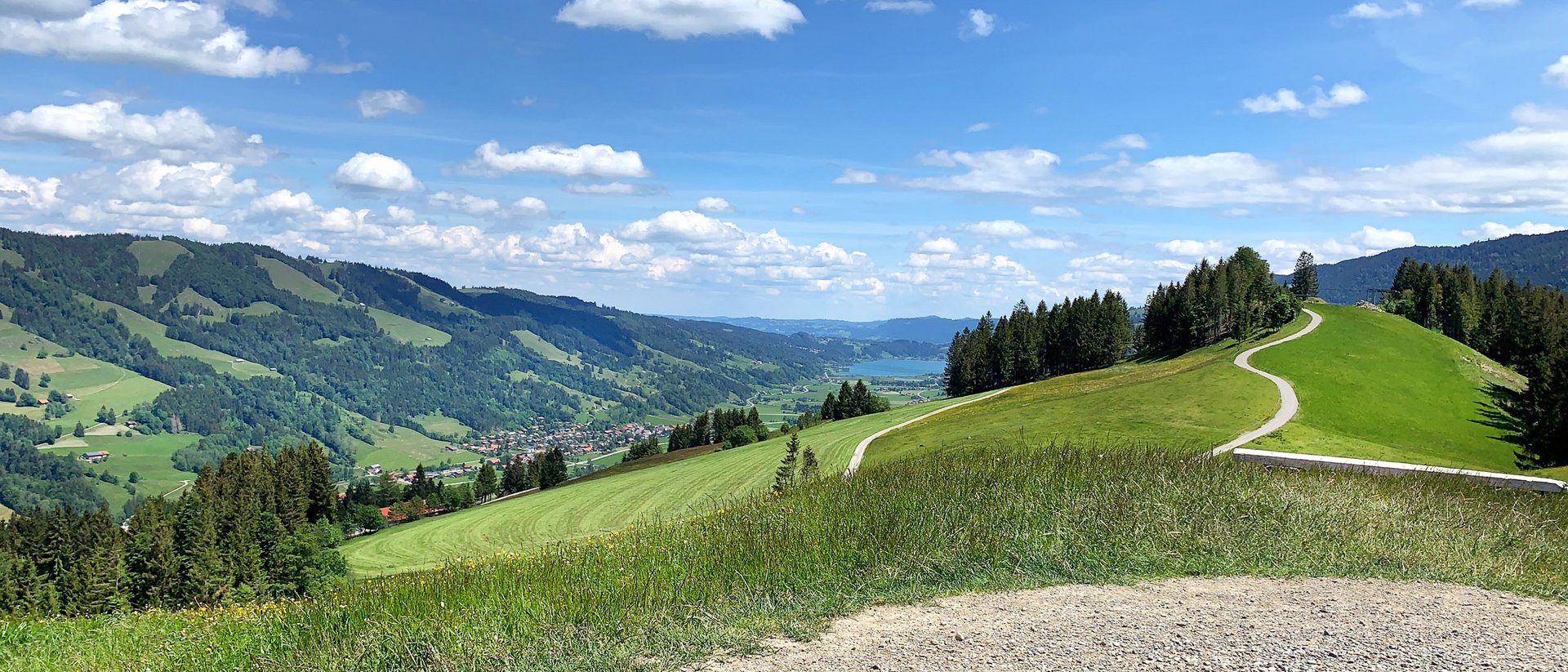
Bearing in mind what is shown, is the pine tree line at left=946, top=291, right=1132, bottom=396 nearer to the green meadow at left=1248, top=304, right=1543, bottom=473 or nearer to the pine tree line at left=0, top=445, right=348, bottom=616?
the green meadow at left=1248, top=304, right=1543, bottom=473

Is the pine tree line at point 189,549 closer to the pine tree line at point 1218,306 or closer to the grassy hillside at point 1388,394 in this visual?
the grassy hillside at point 1388,394

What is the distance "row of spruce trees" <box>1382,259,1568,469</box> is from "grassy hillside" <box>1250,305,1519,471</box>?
1773 mm

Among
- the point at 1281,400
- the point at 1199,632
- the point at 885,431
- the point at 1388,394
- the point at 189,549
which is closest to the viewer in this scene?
the point at 1199,632

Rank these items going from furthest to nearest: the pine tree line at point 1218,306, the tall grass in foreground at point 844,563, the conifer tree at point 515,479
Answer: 1. the conifer tree at point 515,479
2. the pine tree line at point 1218,306
3. the tall grass in foreground at point 844,563

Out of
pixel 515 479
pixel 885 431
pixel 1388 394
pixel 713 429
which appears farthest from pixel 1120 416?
pixel 515 479

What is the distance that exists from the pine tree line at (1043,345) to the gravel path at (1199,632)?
333 feet

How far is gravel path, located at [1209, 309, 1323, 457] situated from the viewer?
3534 centimetres

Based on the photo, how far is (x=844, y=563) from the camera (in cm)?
952

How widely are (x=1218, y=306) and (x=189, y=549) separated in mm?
112973

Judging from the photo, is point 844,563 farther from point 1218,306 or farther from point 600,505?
point 1218,306

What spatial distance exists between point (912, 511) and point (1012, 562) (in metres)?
1.56

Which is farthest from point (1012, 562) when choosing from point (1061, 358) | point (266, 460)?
point (1061, 358)

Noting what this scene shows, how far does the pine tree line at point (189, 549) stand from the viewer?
54.4 metres

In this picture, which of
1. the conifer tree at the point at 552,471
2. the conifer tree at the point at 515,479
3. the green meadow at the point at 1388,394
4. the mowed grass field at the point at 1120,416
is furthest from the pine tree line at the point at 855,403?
the green meadow at the point at 1388,394
